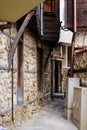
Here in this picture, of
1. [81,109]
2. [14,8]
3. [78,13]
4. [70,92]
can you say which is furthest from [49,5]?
[14,8]

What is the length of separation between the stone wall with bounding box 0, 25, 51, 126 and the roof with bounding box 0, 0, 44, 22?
147 centimetres

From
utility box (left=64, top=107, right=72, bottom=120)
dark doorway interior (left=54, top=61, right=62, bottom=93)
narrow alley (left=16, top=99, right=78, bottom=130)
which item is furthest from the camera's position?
dark doorway interior (left=54, top=61, right=62, bottom=93)

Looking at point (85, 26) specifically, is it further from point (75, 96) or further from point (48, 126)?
point (48, 126)

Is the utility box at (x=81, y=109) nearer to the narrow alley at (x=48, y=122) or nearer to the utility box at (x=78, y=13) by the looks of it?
the narrow alley at (x=48, y=122)

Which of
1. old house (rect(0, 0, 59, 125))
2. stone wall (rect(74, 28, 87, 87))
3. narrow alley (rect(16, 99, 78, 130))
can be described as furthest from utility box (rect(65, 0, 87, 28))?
narrow alley (rect(16, 99, 78, 130))

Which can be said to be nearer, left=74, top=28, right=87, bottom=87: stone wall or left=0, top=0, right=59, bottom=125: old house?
left=0, top=0, right=59, bottom=125: old house

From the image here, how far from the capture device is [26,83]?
26.1 feet

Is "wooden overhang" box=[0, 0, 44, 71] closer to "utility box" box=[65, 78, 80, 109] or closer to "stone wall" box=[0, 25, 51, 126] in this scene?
"stone wall" box=[0, 25, 51, 126]

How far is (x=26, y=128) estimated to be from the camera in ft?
21.6

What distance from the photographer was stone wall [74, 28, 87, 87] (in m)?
8.69

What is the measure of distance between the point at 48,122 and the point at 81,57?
2480 millimetres

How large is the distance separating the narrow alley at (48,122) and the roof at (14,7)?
10.3 feet

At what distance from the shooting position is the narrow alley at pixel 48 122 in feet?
22.8

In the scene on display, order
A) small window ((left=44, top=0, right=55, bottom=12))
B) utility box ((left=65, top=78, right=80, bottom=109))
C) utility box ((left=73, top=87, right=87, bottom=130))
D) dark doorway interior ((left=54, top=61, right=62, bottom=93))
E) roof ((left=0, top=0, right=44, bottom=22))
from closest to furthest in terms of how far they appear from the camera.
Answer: roof ((left=0, top=0, right=44, bottom=22)), utility box ((left=73, top=87, right=87, bottom=130)), utility box ((left=65, top=78, right=80, bottom=109)), small window ((left=44, top=0, right=55, bottom=12)), dark doorway interior ((left=54, top=61, right=62, bottom=93))
